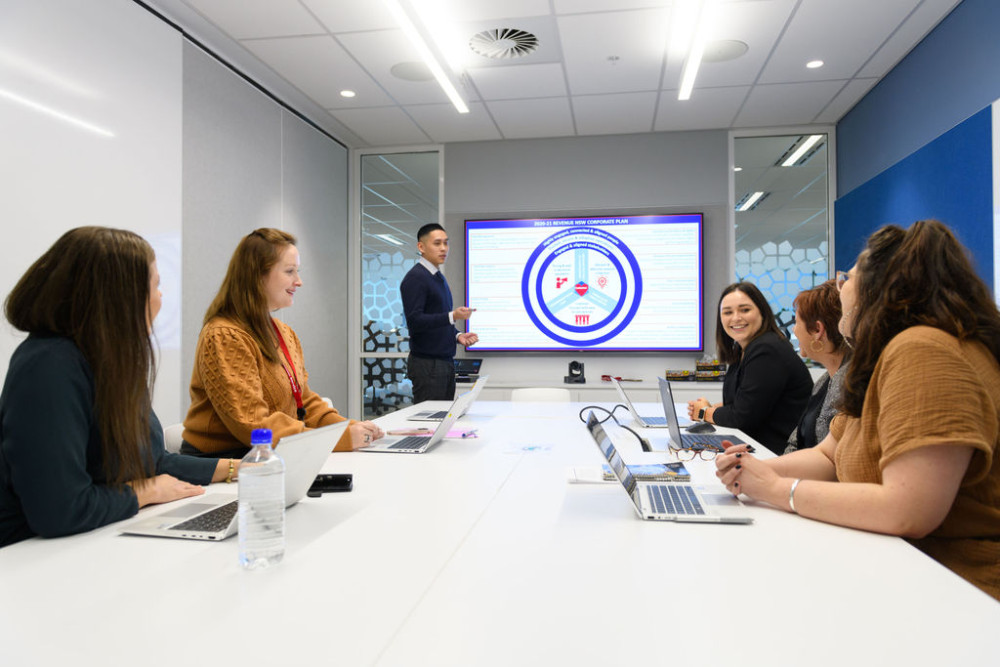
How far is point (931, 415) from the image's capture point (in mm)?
1163

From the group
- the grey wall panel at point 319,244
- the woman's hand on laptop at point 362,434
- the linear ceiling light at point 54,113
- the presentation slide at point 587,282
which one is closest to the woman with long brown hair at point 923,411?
the woman's hand on laptop at point 362,434

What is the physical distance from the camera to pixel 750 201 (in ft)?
18.1

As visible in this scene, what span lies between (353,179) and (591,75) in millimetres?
2656

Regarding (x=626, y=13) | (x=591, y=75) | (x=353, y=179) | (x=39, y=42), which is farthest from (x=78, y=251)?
(x=353, y=179)

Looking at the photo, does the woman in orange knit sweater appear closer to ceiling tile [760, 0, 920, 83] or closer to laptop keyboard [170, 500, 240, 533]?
laptop keyboard [170, 500, 240, 533]

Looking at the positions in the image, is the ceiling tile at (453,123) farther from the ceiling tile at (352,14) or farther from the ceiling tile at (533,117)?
the ceiling tile at (352,14)

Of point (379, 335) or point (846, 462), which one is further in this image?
point (379, 335)

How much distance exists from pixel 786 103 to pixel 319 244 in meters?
3.94

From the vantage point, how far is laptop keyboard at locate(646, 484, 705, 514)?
1.44m

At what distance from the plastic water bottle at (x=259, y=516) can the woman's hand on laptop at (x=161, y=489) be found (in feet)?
1.49

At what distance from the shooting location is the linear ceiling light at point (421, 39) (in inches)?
122

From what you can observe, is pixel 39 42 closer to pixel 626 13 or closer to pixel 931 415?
pixel 626 13

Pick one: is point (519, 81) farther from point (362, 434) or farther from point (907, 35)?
point (362, 434)

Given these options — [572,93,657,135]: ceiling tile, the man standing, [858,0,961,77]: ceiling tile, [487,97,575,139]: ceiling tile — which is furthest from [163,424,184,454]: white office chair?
[858,0,961,77]: ceiling tile
